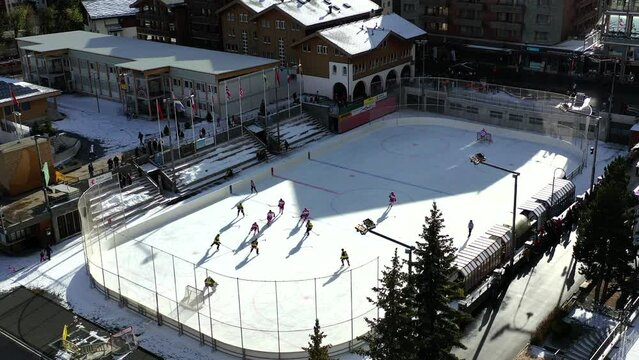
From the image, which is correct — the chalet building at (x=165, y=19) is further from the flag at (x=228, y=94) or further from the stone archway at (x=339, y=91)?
the stone archway at (x=339, y=91)

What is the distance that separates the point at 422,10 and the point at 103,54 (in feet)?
137

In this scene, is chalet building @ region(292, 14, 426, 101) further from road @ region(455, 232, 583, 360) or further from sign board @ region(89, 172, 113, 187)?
road @ region(455, 232, 583, 360)

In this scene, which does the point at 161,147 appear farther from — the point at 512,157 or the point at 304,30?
the point at 512,157

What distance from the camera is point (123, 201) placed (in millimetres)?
48562

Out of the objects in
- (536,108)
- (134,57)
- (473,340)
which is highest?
(134,57)

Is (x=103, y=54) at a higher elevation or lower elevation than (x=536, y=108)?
higher

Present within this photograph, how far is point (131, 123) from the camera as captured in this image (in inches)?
2562

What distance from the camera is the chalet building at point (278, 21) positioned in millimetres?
72750

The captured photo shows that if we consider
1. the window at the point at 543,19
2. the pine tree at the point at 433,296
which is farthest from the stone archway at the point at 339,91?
the pine tree at the point at 433,296

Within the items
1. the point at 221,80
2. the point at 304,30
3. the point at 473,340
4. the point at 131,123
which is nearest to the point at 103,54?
the point at 131,123

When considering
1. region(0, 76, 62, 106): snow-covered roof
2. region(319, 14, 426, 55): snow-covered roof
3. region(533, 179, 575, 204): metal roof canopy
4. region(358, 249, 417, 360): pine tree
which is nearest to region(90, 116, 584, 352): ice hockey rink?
region(533, 179, 575, 204): metal roof canopy

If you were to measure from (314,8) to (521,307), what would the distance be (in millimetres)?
48623

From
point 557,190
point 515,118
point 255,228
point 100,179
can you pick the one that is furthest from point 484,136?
point 100,179

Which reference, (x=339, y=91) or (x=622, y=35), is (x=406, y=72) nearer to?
(x=339, y=91)
